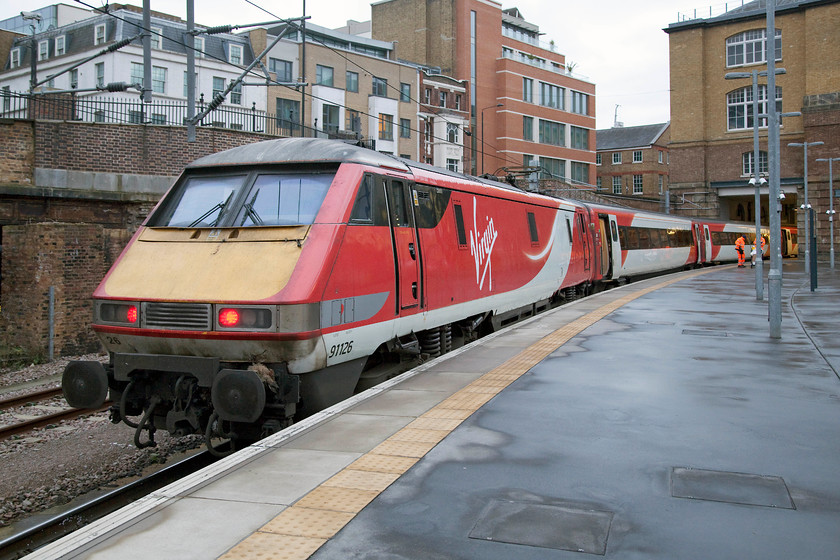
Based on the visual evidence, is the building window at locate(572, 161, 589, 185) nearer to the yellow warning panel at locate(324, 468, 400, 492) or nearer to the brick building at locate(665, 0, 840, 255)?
the brick building at locate(665, 0, 840, 255)

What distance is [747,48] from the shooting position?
178ft

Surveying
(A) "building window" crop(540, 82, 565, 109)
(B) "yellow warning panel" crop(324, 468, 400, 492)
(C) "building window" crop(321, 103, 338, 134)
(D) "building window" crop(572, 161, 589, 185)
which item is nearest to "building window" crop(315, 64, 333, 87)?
(C) "building window" crop(321, 103, 338, 134)

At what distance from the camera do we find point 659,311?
16250 millimetres

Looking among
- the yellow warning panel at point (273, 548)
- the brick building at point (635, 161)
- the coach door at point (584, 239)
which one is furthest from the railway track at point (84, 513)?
the brick building at point (635, 161)

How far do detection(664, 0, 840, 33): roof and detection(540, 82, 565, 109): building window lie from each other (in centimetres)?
1508

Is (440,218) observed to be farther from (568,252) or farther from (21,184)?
(21,184)

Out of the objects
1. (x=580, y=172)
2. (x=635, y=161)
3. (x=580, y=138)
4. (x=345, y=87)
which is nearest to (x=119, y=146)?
(x=345, y=87)

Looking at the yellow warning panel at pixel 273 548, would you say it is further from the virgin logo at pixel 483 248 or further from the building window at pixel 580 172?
the building window at pixel 580 172

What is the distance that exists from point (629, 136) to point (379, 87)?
40.0 m

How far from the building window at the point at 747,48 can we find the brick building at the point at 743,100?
68 mm

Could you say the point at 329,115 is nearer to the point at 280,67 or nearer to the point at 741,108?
the point at 280,67

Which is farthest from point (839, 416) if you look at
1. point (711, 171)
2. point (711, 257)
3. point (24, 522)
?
point (711, 171)

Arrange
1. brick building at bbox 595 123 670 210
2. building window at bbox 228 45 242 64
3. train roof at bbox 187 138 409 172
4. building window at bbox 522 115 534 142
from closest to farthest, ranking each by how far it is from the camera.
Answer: train roof at bbox 187 138 409 172
building window at bbox 228 45 242 64
building window at bbox 522 115 534 142
brick building at bbox 595 123 670 210

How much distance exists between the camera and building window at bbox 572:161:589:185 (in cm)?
7400
